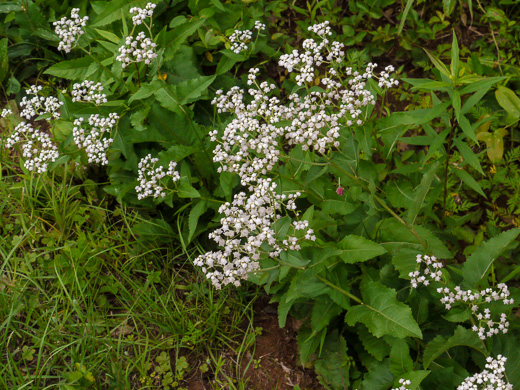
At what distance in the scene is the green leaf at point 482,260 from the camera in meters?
3.28

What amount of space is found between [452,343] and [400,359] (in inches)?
13.2

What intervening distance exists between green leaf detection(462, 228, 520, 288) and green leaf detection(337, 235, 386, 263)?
62 centimetres

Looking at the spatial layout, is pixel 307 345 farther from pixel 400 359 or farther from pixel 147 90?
pixel 147 90

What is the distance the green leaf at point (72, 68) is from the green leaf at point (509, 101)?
3652mm

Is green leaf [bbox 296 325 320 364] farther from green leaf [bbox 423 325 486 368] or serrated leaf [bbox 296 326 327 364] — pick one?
green leaf [bbox 423 325 486 368]

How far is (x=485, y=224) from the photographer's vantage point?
4418 mm

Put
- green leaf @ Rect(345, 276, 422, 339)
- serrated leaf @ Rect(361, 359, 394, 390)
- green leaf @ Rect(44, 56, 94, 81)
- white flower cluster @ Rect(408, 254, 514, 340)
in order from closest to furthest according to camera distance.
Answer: white flower cluster @ Rect(408, 254, 514, 340) < green leaf @ Rect(345, 276, 422, 339) < serrated leaf @ Rect(361, 359, 394, 390) < green leaf @ Rect(44, 56, 94, 81)

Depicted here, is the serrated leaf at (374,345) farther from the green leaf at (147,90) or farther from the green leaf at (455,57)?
the green leaf at (147,90)

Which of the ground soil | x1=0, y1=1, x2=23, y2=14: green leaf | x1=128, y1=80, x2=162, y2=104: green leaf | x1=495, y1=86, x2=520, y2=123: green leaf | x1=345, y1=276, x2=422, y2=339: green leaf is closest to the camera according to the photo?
x1=345, y1=276, x2=422, y2=339: green leaf

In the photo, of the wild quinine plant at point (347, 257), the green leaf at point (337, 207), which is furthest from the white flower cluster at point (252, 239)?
the green leaf at point (337, 207)

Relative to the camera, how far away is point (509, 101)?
14.6 feet

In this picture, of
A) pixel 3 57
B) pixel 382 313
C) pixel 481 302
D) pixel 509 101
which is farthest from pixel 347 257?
pixel 3 57

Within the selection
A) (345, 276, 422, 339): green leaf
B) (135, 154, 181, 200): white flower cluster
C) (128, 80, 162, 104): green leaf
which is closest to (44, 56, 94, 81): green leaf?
(128, 80, 162, 104): green leaf

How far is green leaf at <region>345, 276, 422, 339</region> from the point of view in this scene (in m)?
3.09
